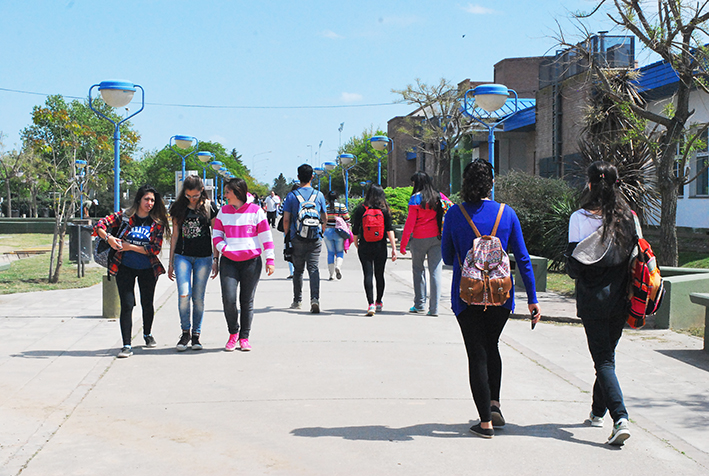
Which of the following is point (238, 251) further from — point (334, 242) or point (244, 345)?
point (334, 242)

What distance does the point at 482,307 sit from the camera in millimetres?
4539

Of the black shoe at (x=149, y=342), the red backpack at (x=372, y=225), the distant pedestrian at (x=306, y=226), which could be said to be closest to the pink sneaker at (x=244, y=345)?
the black shoe at (x=149, y=342)

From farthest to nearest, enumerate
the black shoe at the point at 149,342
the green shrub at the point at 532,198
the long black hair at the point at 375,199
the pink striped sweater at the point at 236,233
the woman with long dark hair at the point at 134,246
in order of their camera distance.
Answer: the green shrub at the point at 532,198, the long black hair at the point at 375,199, the black shoe at the point at 149,342, the pink striped sweater at the point at 236,233, the woman with long dark hair at the point at 134,246

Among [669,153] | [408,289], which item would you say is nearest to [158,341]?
[408,289]

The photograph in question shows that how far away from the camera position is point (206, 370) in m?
6.37

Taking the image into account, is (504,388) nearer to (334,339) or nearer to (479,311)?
(479,311)

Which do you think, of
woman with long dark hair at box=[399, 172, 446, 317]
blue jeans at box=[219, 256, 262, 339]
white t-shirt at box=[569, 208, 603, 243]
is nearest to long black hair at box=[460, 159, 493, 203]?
white t-shirt at box=[569, 208, 603, 243]

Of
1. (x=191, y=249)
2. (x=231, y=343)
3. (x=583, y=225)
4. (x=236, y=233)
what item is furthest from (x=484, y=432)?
(x=191, y=249)

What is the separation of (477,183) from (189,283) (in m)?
3.68

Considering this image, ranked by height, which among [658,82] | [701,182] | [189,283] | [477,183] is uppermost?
[658,82]

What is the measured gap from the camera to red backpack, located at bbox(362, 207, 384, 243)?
9.66m

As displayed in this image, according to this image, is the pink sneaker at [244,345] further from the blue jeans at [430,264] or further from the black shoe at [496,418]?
the black shoe at [496,418]

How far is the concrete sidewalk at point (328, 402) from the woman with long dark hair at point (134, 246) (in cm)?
50

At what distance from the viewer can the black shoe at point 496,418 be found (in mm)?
4707
